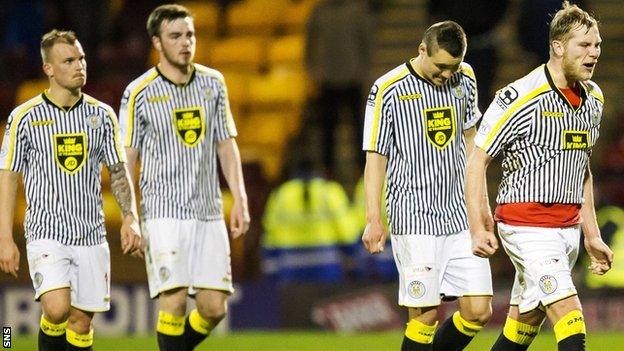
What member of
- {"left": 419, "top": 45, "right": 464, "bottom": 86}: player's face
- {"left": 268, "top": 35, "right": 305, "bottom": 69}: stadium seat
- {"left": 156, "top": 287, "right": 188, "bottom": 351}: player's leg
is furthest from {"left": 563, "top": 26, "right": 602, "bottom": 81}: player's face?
{"left": 268, "top": 35, "right": 305, "bottom": 69}: stadium seat

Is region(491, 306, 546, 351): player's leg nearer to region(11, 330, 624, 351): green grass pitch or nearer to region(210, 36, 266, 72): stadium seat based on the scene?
region(11, 330, 624, 351): green grass pitch

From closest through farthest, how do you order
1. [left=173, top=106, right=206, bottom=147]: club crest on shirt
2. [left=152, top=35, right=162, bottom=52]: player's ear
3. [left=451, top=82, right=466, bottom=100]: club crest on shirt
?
[left=451, top=82, right=466, bottom=100]: club crest on shirt, [left=173, top=106, right=206, bottom=147]: club crest on shirt, [left=152, top=35, right=162, bottom=52]: player's ear

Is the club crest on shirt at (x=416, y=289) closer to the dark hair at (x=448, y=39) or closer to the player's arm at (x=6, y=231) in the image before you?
the dark hair at (x=448, y=39)

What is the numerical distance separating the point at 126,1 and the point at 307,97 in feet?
10.3

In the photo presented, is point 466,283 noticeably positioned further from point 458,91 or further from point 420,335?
point 458,91

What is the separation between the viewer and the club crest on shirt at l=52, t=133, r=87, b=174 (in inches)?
331

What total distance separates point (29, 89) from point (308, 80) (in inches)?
151

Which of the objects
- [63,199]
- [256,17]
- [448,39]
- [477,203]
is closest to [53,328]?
[63,199]

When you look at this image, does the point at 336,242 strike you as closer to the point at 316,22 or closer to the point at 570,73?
the point at 316,22

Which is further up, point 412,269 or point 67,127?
point 67,127

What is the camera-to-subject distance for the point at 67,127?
27.7ft

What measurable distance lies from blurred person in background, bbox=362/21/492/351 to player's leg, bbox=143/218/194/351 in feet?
4.81

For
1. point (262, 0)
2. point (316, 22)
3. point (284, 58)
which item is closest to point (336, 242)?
point (316, 22)

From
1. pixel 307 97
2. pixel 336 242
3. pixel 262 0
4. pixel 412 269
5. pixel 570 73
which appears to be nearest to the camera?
pixel 570 73
